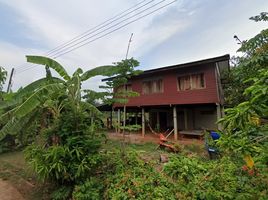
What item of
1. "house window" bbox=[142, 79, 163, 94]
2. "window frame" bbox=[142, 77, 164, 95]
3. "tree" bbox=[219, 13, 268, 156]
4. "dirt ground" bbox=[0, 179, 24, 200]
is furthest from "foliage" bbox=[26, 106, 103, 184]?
"house window" bbox=[142, 79, 163, 94]

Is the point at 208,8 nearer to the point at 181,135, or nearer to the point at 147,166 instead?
the point at 147,166

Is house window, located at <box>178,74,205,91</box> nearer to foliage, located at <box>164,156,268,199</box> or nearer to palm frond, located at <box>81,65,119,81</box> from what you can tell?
palm frond, located at <box>81,65,119,81</box>

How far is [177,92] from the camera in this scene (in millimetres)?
14711

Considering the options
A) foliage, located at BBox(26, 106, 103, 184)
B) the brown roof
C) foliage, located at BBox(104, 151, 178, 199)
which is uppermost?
the brown roof

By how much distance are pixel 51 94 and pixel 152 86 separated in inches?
430

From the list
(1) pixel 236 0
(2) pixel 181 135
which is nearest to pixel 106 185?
(1) pixel 236 0

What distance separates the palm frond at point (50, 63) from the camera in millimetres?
6676

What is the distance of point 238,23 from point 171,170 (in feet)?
28.1

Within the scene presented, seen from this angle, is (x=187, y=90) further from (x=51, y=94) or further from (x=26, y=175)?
(x=26, y=175)

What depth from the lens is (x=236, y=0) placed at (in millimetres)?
8125

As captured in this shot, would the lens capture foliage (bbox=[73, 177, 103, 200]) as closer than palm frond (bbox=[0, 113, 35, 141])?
Yes

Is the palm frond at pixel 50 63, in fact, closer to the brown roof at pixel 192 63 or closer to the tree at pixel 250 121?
the tree at pixel 250 121

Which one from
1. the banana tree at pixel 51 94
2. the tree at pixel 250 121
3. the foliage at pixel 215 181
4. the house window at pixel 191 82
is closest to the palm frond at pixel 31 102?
the banana tree at pixel 51 94

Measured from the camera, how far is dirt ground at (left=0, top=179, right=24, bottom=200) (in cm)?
634
